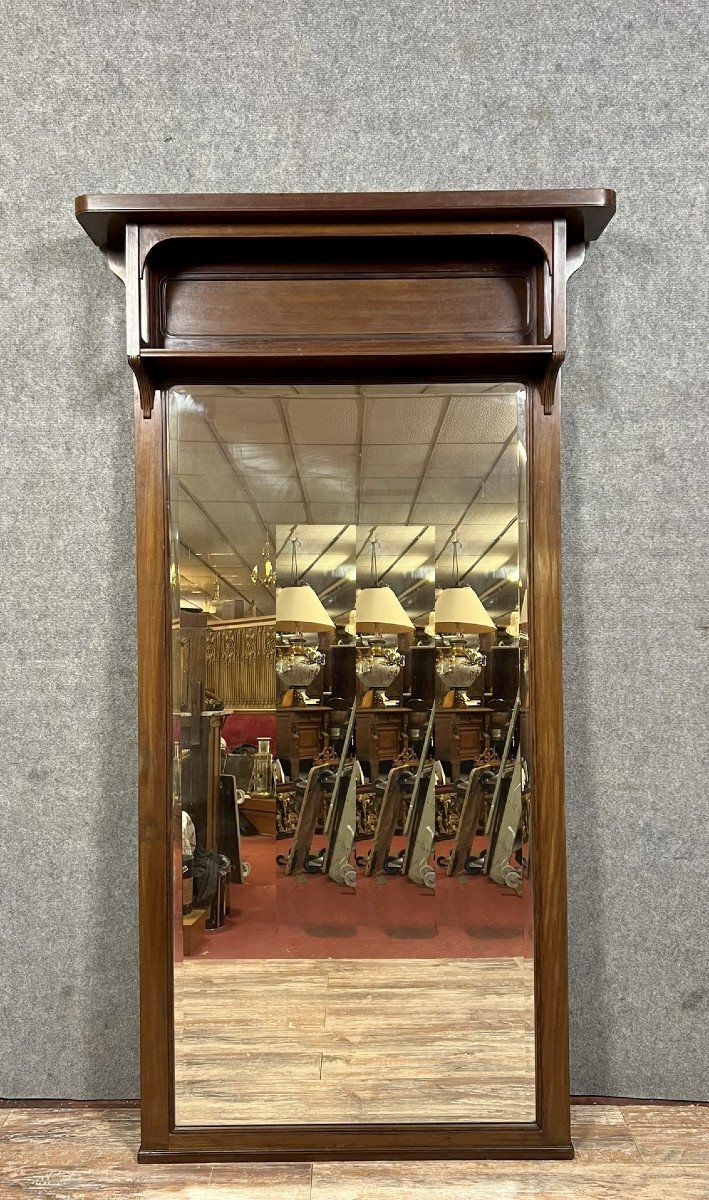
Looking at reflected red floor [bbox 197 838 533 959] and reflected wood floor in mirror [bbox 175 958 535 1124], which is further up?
reflected red floor [bbox 197 838 533 959]

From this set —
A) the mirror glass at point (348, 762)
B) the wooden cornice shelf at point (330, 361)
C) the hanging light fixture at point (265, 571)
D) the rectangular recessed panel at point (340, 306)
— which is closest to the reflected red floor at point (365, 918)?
the mirror glass at point (348, 762)

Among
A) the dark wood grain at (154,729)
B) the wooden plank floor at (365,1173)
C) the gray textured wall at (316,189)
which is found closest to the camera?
the wooden plank floor at (365,1173)

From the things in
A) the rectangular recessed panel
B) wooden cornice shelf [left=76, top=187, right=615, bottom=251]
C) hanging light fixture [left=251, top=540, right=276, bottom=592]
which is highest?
wooden cornice shelf [left=76, top=187, right=615, bottom=251]

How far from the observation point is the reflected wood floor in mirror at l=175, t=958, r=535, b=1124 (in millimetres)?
2033

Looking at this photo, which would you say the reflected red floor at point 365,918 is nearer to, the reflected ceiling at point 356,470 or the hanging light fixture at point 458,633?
the hanging light fixture at point 458,633

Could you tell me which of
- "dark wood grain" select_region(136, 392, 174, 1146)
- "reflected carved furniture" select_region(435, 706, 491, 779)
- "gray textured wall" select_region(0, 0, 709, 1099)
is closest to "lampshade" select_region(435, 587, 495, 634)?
"reflected carved furniture" select_region(435, 706, 491, 779)

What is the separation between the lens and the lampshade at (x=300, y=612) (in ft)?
6.69

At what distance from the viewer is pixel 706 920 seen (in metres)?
2.24

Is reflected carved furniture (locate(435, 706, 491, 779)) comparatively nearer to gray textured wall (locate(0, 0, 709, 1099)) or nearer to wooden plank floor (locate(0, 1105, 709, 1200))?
gray textured wall (locate(0, 0, 709, 1099))

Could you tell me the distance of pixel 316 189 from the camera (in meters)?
2.25

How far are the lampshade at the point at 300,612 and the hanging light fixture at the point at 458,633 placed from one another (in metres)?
0.26

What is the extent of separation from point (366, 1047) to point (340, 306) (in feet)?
5.62

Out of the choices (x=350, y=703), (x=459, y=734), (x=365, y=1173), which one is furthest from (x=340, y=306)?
(x=365, y=1173)

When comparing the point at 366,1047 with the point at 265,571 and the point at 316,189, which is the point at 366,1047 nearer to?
the point at 265,571
